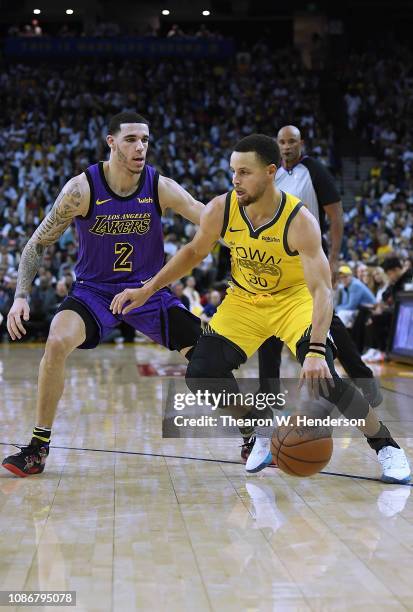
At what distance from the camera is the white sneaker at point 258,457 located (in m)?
4.96

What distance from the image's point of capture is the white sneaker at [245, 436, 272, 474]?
4.96 meters

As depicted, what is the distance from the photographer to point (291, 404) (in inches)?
271

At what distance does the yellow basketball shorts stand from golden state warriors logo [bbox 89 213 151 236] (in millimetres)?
822

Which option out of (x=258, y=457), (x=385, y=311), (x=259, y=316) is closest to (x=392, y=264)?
(x=385, y=311)

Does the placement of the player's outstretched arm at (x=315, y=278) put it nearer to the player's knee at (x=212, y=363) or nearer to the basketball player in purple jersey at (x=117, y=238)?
the player's knee at (x=212, y=363)

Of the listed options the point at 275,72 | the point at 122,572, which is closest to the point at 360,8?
the point at 275,72

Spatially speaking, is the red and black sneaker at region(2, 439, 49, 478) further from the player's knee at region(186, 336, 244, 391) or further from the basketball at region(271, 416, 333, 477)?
the basketball at region(271, 416, 333, 477)

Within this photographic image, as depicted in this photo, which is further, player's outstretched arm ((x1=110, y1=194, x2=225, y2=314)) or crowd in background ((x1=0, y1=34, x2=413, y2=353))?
crowd in background ((x1=0, y1=34, x2=413, y2=353))

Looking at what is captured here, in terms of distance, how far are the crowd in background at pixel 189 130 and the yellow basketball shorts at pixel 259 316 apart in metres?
10.9

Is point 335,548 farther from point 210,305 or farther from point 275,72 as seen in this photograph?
point 275,72

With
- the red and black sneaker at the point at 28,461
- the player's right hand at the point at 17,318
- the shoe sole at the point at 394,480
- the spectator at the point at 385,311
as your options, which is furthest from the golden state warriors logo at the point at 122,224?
the spectator at the point at 385,311

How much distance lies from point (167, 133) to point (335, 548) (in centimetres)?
2038

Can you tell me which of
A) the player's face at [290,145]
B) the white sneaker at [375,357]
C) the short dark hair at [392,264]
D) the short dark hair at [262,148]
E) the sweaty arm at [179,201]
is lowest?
the white sneaker at [375,357]
